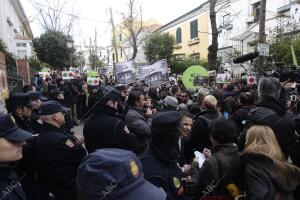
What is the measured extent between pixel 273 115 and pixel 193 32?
3366 centimetres

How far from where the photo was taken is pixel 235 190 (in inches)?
119

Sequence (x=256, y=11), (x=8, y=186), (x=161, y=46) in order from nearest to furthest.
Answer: (x=8, y=186) → (x=256, y=11) → (x=161, y=46)

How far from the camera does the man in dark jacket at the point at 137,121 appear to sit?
4816 mm

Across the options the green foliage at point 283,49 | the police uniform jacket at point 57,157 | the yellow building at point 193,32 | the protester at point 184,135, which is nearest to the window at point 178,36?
the yellow building at point 193,32

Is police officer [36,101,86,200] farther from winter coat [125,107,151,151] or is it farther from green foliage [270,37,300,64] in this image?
green foliage [270,37,300,64]

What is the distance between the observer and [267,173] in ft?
9.20

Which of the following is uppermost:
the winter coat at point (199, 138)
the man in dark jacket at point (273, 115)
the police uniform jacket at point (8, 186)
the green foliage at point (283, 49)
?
the green foliage at point (283, 49)

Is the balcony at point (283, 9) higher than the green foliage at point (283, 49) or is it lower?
higher

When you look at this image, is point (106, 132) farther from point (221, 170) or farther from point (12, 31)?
point (12, 31)

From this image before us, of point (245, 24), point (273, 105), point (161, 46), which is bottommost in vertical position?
point (273, 105)

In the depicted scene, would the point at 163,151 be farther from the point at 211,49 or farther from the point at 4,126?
the point at 211,49

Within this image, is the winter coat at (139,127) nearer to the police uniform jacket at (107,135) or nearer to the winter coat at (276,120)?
the police uniform jacket at (107,135)

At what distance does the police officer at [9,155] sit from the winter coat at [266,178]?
1.79 meters

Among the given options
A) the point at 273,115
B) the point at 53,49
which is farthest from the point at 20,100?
the point at 53,49
